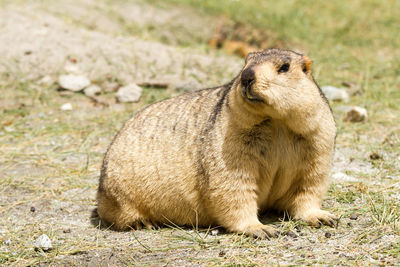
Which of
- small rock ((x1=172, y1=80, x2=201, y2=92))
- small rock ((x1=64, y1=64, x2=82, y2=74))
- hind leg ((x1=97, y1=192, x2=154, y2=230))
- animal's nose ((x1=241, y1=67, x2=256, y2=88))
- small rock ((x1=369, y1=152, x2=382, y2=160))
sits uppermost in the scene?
animal's nose ((x1=241, y1=67, x2=256, y2=88))

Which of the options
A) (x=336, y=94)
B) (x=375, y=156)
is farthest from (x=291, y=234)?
(x=336, y=94)

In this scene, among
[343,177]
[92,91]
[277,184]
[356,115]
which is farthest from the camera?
[92,91]

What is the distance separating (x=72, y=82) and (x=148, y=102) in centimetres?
133

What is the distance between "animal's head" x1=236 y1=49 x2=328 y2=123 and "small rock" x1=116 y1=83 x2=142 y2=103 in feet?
14.0

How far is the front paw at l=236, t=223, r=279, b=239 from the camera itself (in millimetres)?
3938

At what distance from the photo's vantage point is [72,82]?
8250mm

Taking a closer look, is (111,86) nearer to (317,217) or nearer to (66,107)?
(66,107)

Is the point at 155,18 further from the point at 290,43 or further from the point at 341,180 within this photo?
the point at 341,180

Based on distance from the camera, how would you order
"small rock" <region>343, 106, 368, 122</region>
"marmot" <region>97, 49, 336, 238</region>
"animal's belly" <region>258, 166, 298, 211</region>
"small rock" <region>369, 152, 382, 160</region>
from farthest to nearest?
"small rock" <region>343, 106, 368, 122</region>, "small rock" <region>369, 152, 382, 160</region>, "animal's belly" <region>258, 166, 298, 211</region>, "marmot" <region>97, 49, 336, 238</region>

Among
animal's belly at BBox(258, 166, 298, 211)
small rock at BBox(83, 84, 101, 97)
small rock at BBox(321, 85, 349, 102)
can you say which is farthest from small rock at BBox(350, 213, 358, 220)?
small rock at BBox(83, 84, 101, 97)

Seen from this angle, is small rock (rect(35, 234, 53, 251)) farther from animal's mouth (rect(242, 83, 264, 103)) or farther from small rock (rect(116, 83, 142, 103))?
small rock (rect(116, 83, 142, 103))

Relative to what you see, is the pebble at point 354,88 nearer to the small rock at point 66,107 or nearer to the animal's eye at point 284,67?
the small rock at point 66,107

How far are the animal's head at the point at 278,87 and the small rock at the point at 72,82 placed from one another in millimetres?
4918

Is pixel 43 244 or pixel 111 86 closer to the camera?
pixel 43 244
